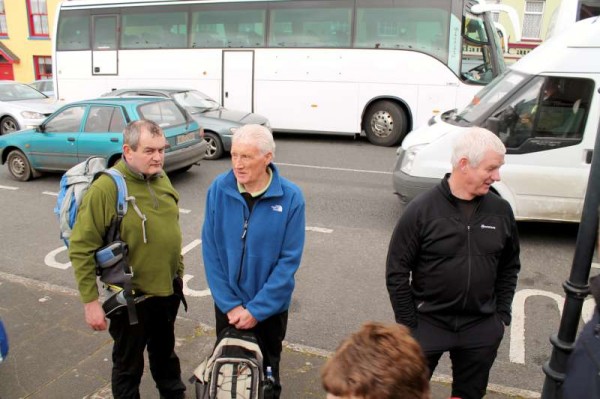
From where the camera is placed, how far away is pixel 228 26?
1311cm

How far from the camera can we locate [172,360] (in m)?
3.18

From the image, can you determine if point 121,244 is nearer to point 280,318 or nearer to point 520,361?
point 280,318

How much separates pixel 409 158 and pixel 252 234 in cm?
406

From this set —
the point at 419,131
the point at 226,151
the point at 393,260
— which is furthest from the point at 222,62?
the point at 393,260

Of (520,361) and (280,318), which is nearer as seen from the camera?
(280,318)

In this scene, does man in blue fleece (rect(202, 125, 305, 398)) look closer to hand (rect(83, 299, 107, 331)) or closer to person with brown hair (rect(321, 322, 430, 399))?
hand (rect(83, 299, 107, 331))

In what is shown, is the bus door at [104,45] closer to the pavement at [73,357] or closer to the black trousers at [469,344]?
the pavement at [73,357]

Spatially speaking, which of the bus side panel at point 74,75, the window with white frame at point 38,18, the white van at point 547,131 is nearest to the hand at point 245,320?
the white van at point 547,131

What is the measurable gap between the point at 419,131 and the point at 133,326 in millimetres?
5049

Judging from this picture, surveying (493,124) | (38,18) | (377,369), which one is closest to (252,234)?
Answer: (377,369)

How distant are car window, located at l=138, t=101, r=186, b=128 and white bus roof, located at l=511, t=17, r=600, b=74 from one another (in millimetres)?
5703

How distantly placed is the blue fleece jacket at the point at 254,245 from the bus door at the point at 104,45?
13.2 m

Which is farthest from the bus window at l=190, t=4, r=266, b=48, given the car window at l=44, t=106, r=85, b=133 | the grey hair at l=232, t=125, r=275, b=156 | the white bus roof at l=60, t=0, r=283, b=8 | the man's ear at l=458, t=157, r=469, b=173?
the man's ear at l=458, t=157, r=469, b=173

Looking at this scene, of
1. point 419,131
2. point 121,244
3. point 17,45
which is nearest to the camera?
point 121,244
